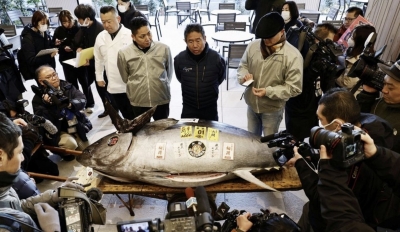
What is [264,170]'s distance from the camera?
2.16m

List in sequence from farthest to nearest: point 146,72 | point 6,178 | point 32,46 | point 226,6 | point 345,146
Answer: point 226,6 < point 32,46 < point 146,72 < point 6,178 < point 345,146

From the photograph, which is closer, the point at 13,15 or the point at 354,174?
the point at 354,174

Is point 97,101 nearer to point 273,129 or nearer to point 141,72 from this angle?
point 141,72

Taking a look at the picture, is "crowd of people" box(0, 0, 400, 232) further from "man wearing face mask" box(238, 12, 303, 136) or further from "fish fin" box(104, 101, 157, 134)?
"fish fin" box(104, 101, 157, 134)

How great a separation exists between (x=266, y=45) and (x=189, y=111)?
0.96 meters

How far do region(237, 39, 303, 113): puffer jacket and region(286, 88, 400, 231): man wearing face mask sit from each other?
30.7 inches

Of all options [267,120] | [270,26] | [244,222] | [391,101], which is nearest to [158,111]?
[267,120]

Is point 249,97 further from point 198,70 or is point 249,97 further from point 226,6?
point 226,6

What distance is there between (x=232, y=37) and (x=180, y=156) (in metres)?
3.80

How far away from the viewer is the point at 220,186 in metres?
2.14

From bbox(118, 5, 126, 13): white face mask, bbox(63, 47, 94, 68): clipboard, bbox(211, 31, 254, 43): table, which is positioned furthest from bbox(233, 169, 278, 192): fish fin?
bbox(211, 31, 254, 43): table

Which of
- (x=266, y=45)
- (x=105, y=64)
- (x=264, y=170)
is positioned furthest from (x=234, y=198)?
(x=105, y=64)

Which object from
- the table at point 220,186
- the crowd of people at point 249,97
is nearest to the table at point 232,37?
the crowd of people at point 249,97

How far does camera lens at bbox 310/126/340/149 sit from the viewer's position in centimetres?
119
